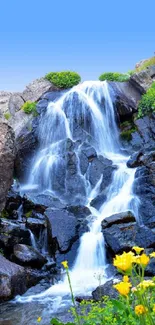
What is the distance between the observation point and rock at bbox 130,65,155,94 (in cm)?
1972

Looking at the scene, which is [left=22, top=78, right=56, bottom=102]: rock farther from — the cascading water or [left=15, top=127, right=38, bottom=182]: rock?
[left=15, top=127, right=38, bottom=182]: rock

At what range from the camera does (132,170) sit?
14188 mm

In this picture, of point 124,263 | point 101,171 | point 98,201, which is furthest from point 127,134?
point 124,263

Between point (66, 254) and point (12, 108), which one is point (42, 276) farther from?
point (12, 108)

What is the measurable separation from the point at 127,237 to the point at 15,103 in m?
11.4

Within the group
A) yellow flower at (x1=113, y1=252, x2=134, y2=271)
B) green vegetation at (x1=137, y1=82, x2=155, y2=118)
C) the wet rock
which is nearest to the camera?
yellow flower at (x1=113, y1=252, x2=134, y2=271)

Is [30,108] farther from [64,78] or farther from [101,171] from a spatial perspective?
[101,171]

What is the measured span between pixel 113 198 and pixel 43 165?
380 cm

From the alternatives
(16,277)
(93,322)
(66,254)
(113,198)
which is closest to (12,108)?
(113,198)

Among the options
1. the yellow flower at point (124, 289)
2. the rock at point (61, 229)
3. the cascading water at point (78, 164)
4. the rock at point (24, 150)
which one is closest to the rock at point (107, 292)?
the cascading water at point (78, 164)

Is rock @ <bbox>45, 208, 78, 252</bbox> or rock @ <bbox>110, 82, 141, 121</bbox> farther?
rock @ <bbox>110, 82, 141, 121</bbox>

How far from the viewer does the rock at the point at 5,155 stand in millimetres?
10531

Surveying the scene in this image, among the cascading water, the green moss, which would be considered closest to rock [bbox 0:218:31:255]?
the cascading water

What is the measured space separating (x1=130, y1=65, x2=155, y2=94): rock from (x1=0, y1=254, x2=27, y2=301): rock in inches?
499
